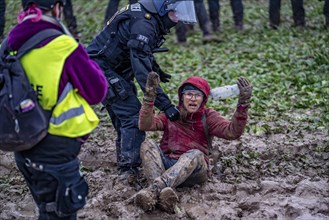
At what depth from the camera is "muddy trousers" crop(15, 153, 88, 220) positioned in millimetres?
3473

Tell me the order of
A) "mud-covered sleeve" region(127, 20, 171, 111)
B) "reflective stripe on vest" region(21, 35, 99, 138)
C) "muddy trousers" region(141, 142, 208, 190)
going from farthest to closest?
"mud-covered sleeve" region(127, 20, 171, 111) → "muddy trousers" region(141, 142, 208, 190) → "reflective stripe on vest" region(21, 35, 99, 138)

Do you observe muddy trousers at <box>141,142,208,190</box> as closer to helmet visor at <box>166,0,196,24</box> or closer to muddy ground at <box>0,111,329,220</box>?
muddy ground at <box>0,111,329,220</box>

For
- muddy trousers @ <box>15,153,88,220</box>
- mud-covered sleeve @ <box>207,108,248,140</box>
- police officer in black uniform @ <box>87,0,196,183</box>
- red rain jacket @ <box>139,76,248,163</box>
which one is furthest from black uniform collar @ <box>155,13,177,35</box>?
muddy trousers @ <box>15,153,88,220</box>

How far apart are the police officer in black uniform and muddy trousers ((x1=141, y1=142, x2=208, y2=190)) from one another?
1.00 ft

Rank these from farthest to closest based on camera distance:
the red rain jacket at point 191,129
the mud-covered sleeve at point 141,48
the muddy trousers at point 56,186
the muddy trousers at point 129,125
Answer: the muddy trousers at point 129,125
the red rain jacket at point 191,129
the mud-covered sleeve at point 141,48
the muddy trousers at point 56,186

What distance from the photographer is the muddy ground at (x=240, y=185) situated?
15.4 feet

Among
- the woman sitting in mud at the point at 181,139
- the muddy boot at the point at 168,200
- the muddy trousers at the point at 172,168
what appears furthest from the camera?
the muddy trousers at the point at 172,168

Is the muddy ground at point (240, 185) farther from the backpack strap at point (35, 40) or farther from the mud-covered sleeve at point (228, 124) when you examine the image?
the backpack strap at point (35, 40)

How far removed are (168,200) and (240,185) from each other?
3.36 feet

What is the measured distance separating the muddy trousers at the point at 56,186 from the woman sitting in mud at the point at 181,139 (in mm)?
1057

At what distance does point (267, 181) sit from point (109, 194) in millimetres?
1561

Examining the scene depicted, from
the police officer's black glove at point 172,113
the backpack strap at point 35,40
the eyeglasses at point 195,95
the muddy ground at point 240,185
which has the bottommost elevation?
the muddy ground at point 240,185

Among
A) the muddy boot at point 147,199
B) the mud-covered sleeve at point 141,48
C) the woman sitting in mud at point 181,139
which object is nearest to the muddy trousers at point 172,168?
the woman sitting in mud at point 181,139

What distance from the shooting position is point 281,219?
4.58 meters
